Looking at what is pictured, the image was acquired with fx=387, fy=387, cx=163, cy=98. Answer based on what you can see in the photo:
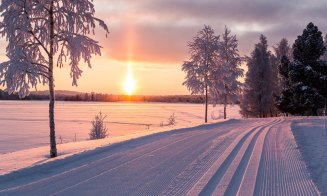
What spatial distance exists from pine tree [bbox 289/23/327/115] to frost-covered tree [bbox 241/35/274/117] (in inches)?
348

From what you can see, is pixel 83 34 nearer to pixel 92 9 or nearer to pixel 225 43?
pixel 92 9

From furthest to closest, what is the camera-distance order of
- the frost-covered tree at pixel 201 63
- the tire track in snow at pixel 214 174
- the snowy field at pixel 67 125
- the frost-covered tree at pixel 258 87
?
1. the frost-covered tree at pixel 258 87
2. the frost-covered tree at pixel 201 63
3. the snowy field at pixel 67 125
4. the tire track in snow at pixel 214 174

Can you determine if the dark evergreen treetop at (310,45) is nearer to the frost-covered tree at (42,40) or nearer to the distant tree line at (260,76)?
the distant tree line at (260,76)

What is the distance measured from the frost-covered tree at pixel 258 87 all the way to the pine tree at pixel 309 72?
8.85 metres

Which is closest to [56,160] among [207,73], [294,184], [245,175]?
[245,175]

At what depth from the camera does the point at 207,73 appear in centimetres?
3694

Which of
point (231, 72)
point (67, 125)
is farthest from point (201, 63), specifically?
point (67, 125)

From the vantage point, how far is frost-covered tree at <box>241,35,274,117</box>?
50625 millimetres

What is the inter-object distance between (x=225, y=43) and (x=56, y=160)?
119ft

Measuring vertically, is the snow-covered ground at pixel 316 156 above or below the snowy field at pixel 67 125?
above

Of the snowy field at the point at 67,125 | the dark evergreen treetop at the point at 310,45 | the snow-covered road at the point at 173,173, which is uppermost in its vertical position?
the dark evergreen treetop at the point at 310,45

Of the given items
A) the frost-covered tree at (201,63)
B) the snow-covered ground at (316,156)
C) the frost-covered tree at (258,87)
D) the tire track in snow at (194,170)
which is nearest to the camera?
the tire track in snow at (194,170)

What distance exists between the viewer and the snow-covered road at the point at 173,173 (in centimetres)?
840

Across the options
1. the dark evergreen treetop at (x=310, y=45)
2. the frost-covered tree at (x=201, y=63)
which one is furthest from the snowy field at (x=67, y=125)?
the dark evergreen treetop at (x=310, y=45)
